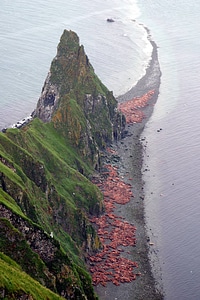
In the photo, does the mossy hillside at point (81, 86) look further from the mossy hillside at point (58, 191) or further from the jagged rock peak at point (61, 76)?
the mossy hillside at point (58, 191)

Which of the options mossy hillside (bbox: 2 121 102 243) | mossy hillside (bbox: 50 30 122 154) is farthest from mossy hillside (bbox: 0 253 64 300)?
mossy hillside (bbox: 50 30 122 154)

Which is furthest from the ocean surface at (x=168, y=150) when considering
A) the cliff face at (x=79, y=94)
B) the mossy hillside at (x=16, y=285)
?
the mossy hillside at (x=16, y=285)

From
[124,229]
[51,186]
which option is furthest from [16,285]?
[124,229]

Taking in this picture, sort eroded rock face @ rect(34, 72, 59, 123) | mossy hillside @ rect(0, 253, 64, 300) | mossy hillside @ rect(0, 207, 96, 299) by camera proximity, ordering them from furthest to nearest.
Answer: eroded rock face @ rect(34, 72, 59, 123)
mossy hillside @ rect(0, 207, 96, 299)
mossy hillside @ rect(0, 253, 64, 300)

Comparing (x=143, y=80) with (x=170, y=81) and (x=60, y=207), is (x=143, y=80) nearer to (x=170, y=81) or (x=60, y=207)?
(x=170, y=81)

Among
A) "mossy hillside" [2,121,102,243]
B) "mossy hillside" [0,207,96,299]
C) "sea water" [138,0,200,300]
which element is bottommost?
"sea water" [138,0,200,300]

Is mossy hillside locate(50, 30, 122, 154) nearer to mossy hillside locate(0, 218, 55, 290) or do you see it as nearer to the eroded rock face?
the eroded rock face
